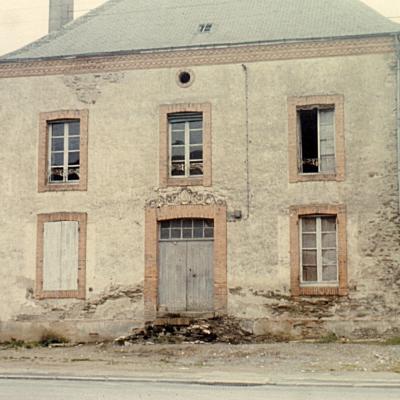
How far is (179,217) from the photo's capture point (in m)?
21.4

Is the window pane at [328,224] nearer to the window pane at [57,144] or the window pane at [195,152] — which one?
the window pane at [195,152]

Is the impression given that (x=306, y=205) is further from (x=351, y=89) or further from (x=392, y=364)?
(x=392, y=364)

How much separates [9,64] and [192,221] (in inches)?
258

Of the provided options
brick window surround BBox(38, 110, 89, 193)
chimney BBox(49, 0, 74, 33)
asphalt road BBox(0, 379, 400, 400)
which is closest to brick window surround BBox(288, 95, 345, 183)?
brick window surround BBox(38, 110, 89, 193)

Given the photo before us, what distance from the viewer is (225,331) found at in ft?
67.7

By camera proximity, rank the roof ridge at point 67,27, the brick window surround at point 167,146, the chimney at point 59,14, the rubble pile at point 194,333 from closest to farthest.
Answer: the rubble pile at point 194,333, the brick window surround at point 167,146, the roof ridge at point 67,27, the chimney at point 59,14

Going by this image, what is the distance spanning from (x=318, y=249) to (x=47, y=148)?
758 centimetres

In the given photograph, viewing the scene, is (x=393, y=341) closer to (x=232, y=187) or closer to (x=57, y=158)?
(x=232, y=187)

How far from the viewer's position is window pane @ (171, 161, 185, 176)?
21797 millimetres

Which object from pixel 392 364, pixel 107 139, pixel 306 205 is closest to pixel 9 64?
pixel 107 139

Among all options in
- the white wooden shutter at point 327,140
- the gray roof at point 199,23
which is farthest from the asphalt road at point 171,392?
the gray roof at point 199,23

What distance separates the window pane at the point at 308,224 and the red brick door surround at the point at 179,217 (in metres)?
1.95

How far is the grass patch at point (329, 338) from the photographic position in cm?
2000

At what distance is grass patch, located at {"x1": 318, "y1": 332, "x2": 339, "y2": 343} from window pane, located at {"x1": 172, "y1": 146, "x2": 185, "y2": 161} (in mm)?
5711
